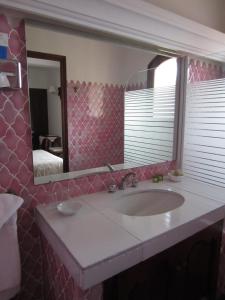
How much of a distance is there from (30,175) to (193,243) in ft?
3.06

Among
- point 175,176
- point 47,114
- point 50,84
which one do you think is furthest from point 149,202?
point 50,84

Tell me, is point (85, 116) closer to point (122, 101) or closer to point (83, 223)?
point (122, 101)

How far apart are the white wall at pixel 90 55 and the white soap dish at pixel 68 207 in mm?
712

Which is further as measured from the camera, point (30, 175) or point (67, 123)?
point (67, 123)

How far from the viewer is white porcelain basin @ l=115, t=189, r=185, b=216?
53.4 inches

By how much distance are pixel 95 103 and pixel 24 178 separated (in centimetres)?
65

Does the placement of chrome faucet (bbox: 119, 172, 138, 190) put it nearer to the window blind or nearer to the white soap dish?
the window blind

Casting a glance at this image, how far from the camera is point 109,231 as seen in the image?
917mm

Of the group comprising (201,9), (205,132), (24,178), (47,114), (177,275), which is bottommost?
(177,275)

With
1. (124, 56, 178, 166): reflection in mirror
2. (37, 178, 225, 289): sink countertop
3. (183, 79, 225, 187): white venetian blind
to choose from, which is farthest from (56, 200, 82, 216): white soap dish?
(183, 79, 225, 187): white venetian blind

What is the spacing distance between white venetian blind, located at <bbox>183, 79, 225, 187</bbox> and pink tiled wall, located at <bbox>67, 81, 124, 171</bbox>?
61 cm

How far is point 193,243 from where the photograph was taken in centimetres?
113

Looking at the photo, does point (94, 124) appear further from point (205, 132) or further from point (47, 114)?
point (205, 132)

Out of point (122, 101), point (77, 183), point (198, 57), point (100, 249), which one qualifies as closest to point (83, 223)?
point (100, 249)
